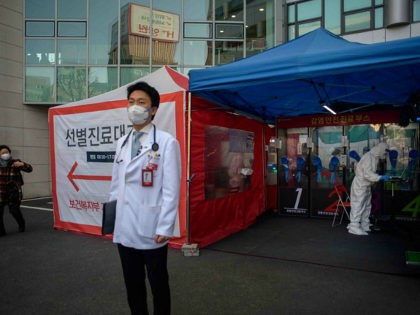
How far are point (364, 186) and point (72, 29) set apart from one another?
445 inches

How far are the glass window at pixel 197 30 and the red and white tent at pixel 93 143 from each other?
7.35 meters

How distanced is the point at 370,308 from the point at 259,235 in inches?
120

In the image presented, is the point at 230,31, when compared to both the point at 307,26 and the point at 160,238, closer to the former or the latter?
the point at 307,26

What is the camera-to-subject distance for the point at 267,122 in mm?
8055

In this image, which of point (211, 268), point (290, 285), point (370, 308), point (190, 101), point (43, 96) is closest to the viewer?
point (370, 308)

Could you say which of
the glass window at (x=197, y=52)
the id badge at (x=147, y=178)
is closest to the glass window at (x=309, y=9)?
the glass window at (x=197, y=52)

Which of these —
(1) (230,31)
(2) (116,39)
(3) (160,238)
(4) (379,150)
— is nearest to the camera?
(3) (160,238)

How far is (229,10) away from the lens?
498 inches

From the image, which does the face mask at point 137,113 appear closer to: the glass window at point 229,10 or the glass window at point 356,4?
the glass window at point 229,10

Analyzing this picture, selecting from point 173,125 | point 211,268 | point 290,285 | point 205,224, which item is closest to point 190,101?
point 173,125

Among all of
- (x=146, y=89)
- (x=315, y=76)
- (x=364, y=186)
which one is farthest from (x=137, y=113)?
(x=364, y=186)

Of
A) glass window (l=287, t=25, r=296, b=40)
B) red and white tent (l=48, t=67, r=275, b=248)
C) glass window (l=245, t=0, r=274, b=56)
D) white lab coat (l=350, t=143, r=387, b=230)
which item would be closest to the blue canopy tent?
red and white tent (l=48, t=67, r=275, b=248)

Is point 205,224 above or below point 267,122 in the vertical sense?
below

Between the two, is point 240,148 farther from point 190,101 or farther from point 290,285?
point 290,285
